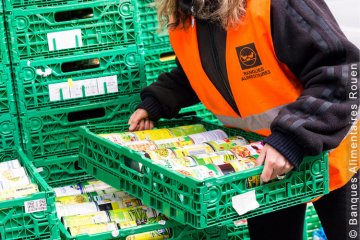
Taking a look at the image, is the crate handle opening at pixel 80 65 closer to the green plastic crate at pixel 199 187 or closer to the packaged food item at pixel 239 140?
the green plastic crate at pixel 199 187

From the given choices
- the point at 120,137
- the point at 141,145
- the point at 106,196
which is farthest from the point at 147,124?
the point at 106,196

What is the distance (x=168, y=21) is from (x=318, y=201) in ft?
4.07

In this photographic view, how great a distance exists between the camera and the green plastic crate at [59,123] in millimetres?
2732

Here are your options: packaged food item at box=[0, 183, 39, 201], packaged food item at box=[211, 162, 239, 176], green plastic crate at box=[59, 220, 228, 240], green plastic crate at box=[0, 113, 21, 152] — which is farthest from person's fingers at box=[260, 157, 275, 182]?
Result: green plastic crate at box=[0, 113, 21, 152]

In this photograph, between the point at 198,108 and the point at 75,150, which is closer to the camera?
the point at 75,150

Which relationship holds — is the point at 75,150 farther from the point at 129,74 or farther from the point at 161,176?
the point at 161,176

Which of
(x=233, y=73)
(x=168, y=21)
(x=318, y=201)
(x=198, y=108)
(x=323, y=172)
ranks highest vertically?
(x=168, y=21)

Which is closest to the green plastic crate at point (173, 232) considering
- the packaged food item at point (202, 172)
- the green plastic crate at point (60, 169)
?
the packaged food item at point (202, 172)

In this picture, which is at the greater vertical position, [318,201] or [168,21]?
[168,21]

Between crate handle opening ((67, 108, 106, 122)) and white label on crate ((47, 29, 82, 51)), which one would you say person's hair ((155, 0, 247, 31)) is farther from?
crate handle opening ((67, 108, 106, 122))

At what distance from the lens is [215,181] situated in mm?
1605

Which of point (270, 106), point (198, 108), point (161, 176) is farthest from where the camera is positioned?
point (198, 108)

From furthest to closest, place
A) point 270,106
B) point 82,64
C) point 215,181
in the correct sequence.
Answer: point 82,64 → point 270,106 → point 215,181

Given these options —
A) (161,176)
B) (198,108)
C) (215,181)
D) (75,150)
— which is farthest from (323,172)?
(75,150)
